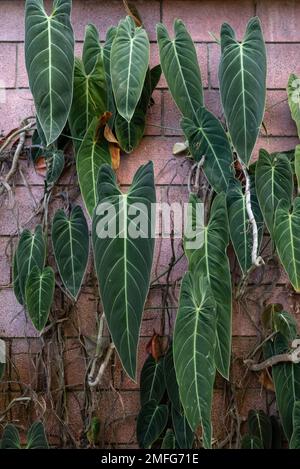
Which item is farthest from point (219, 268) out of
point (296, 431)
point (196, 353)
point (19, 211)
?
point (19, 211)

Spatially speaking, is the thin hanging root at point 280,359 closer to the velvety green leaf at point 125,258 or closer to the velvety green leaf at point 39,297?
the velvety green leaf at point 125,258

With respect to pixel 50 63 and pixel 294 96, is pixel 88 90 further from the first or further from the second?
pixel 294 96

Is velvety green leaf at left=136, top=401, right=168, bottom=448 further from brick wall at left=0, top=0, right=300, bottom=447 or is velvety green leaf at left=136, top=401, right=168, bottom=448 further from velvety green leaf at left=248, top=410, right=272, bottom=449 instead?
velvety green leaf at left=248, top=410, right=272, bottom=449

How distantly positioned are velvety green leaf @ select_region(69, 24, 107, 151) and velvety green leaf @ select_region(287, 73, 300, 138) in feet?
2.08

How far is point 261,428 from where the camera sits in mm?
2008

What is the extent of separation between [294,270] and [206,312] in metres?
0.35

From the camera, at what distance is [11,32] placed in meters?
2.20

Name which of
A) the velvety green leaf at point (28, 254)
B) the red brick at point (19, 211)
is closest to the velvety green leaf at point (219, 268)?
the velvety green leaf at point (28, 254)

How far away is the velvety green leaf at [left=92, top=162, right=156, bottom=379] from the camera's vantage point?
162 cm

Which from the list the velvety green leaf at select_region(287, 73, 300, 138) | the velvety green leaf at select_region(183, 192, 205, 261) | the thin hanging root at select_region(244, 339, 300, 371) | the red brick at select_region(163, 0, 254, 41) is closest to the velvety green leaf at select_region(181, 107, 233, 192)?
the velvety green leaf at select_region(183, 192, 205, 261)

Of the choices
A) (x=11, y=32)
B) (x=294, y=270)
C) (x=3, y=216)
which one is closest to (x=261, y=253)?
(x=294, y=270)

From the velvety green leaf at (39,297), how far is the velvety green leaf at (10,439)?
12.3 inches

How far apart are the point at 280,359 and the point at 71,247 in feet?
2.45

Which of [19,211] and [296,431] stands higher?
[19,211]
